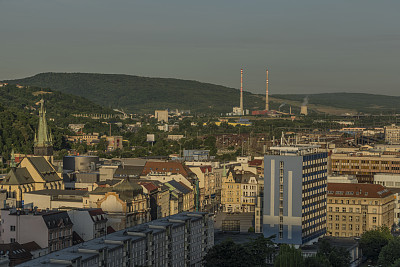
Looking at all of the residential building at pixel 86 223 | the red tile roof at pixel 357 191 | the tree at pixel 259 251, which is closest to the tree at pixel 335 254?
the tree at pixel 259 251

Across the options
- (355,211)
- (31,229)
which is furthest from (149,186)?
(31,229)

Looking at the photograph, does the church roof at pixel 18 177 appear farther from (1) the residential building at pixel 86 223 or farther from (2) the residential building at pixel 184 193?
(1) the residential building at pixel 86 223

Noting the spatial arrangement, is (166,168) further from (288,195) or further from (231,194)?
(288,195)

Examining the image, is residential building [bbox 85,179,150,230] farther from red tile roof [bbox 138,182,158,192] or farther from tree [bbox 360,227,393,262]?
tree [bbox 360,227,393,262]

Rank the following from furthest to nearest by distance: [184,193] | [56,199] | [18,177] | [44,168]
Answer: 1. [44,168]
2. [184,193]
3. [18,177]
4. [56,199]

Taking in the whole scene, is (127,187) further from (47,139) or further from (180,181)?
(47,139)
